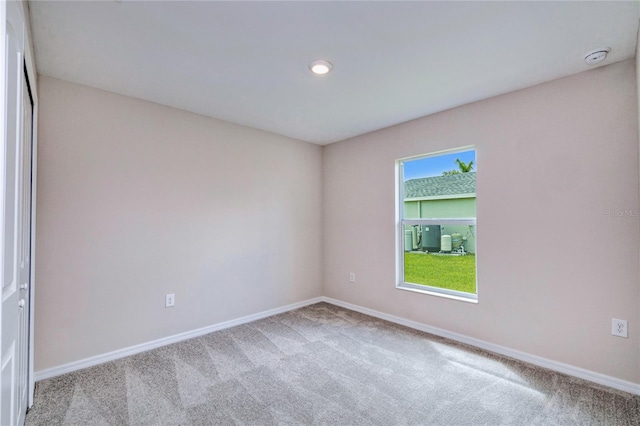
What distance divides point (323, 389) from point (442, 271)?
1.90m

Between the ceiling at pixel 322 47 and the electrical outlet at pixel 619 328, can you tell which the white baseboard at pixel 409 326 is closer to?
the electrical outlet at pixel 619 328

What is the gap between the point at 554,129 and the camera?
251cm

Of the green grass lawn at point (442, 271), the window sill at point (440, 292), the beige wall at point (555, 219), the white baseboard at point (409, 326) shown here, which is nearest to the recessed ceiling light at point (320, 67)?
the beige wall at point (555, 219)

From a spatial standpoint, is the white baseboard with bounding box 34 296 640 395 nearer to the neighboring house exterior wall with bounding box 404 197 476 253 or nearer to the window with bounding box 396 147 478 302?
the window with bounding box 396 147 478 302

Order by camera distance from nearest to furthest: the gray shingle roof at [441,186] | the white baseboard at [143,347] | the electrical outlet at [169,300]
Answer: the white baseboard at [143,347] → the electrical outlet at [169,300] → the gray shingle roof at [441,186]

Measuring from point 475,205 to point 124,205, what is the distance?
3340 millimetres

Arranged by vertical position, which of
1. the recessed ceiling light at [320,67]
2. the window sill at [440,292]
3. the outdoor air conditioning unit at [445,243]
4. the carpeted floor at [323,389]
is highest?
the recessed ceiling light at [320,67]

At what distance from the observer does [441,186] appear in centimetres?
339

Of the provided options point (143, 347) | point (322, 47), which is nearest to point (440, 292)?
point (322, 47)

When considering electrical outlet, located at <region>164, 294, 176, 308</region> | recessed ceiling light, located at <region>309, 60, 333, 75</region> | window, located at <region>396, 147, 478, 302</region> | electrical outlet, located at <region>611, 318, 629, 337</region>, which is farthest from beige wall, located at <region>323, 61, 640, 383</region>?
electrical outlet, located at <region>164, 294, 176, 308</region>

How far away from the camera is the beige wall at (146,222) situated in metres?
2.45

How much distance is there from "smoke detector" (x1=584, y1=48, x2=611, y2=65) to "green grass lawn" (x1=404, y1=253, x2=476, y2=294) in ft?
5.93

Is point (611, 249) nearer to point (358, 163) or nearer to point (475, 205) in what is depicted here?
point (475, 205)

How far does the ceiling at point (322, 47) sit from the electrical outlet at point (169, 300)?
192cm
